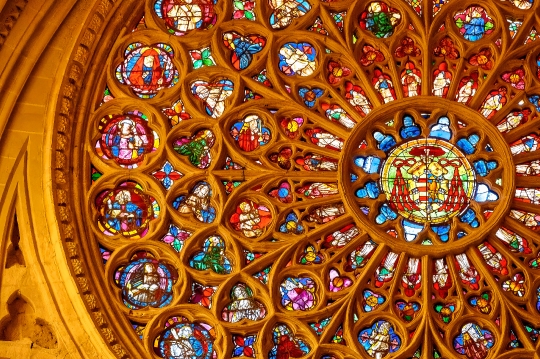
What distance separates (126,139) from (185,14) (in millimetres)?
1634

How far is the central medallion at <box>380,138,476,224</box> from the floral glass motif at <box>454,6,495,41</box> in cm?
134

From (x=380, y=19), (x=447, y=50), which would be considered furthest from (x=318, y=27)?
(x=447, y=50)

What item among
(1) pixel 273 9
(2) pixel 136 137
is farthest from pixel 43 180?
(1) pixel 273 9

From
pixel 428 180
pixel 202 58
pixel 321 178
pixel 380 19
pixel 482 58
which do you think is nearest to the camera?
pixel 321 178

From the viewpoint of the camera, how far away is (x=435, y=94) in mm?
19516

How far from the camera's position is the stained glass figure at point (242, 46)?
19.7 m

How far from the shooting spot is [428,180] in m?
19.2

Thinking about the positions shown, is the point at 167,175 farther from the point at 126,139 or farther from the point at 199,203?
the point at 126,139

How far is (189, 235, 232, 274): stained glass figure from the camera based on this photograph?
18.8 metres

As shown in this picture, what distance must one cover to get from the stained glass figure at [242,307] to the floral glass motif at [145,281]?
2.05ft

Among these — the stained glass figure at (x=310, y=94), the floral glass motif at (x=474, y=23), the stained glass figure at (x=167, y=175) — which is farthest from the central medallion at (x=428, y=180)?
the stained glass figure at (x=167, y=175)

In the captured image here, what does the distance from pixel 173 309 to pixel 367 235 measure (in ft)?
7.14

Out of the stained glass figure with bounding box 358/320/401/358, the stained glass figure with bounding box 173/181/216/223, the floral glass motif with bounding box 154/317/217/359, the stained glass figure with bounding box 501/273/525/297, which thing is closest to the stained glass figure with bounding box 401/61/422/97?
the stained glass figure with bounding box 501/273/525/297

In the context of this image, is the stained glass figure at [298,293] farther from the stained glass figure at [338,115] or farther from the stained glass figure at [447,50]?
the stained glass figure at [447,50]
